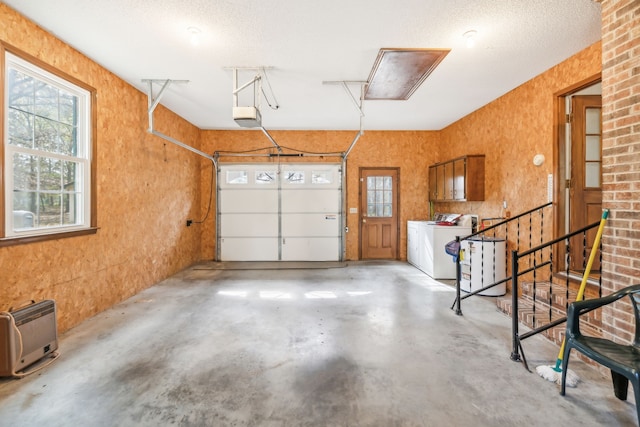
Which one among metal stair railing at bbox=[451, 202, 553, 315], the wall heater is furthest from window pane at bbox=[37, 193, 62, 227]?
metal stair railing at bbox=[451, 202, 553, 315]

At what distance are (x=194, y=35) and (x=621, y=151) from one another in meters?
3.70

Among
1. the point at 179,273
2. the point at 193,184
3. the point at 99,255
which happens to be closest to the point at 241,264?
the point at 179,273

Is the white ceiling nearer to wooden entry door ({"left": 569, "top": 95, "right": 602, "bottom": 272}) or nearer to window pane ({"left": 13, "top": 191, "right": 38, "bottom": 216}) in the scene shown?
wooden entry door ({"left": 569, "top": 95, "right": 602, "bottom": 272})

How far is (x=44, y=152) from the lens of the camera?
2828 mm

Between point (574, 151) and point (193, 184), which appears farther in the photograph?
point (193, 184)

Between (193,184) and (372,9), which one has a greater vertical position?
(372,9)

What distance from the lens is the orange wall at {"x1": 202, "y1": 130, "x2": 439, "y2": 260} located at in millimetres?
6609

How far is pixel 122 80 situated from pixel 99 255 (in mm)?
2305

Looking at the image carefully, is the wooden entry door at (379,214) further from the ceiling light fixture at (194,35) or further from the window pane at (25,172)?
the window pane at (25,172)

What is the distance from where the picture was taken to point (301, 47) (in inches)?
121

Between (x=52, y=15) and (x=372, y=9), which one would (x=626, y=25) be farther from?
(x=52, y=15)

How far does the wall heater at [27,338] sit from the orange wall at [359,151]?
420cm

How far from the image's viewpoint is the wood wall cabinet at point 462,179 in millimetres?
4855

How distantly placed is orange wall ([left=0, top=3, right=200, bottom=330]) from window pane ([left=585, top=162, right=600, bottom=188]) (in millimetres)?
5722
